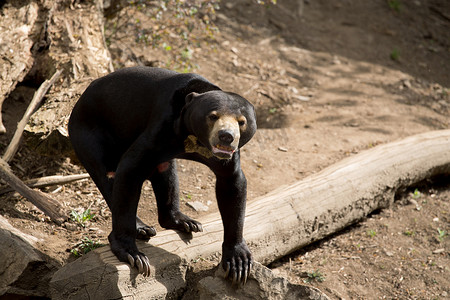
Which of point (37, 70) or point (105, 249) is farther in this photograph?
point (37, 70)

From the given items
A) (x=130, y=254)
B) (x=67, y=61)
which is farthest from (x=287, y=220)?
(x=67, y=61)

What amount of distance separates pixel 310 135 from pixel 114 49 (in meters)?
2.71

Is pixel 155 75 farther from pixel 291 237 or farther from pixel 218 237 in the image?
pixel 291 237

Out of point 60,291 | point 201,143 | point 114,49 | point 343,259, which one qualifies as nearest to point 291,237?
point 343,259

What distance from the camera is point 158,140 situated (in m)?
3.15

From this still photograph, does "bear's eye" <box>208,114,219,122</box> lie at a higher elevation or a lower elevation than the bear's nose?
higher

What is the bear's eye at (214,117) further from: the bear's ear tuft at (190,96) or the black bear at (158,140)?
the bear's ear tuft at (190,96)

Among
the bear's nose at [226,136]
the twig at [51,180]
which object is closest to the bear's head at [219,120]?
the bear's nose at [226,136]

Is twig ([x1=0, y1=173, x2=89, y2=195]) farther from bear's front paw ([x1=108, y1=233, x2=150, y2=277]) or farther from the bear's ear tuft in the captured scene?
the bear's ear tuft

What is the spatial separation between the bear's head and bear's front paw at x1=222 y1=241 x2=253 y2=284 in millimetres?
784

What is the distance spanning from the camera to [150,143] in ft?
10.3

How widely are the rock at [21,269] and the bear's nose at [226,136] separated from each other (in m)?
1.45

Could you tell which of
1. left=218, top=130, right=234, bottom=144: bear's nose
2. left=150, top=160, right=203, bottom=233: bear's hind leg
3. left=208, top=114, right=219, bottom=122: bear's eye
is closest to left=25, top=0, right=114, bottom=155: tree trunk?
left=150, top=160, right=203, bottom=233: bear's hind leg

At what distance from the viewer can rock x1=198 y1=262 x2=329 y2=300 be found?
3.23 m
